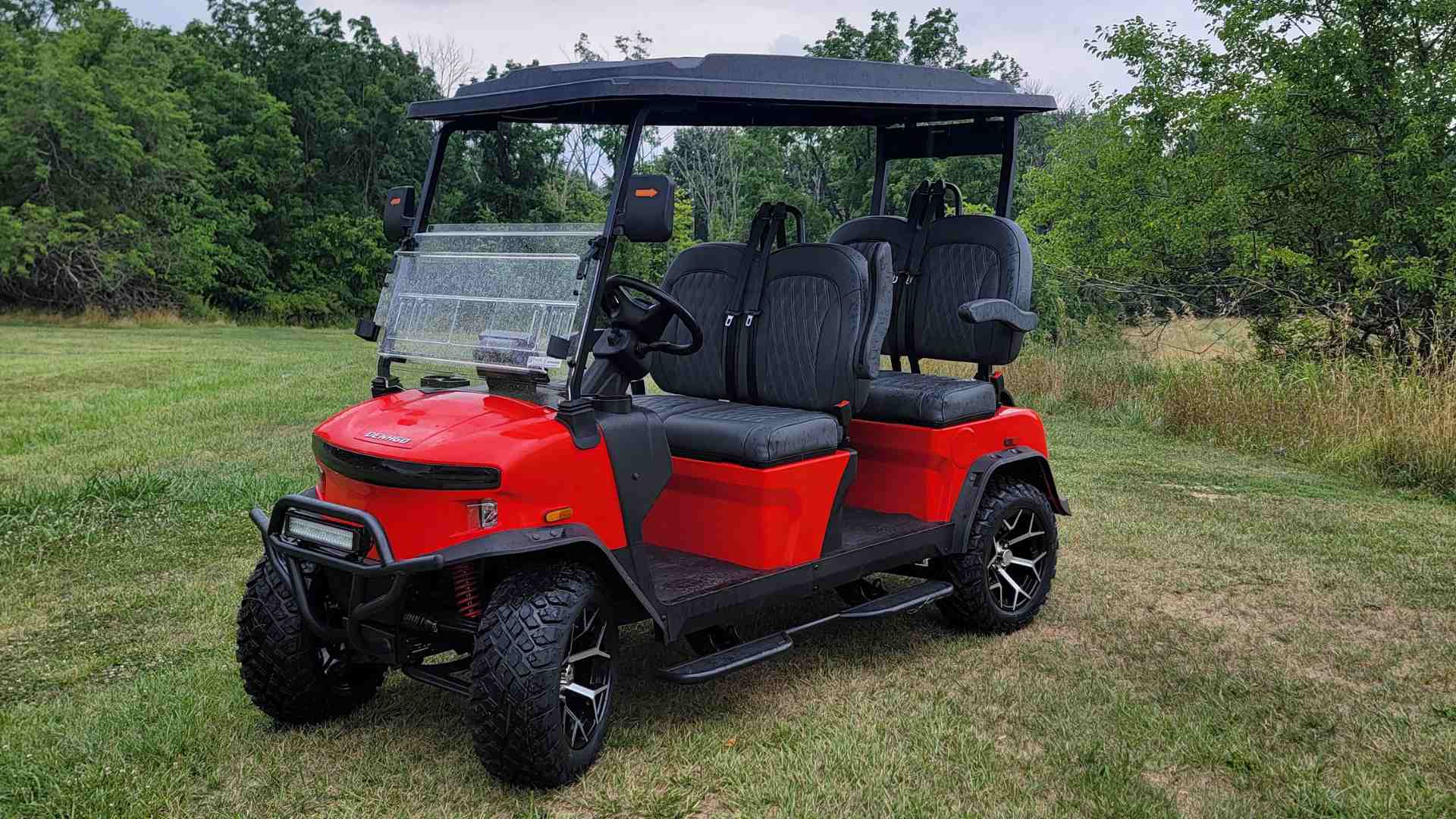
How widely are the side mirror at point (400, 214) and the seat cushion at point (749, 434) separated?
3.63 ft

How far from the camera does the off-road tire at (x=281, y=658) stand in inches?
152

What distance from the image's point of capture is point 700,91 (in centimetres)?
389

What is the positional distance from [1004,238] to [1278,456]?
16.9ft

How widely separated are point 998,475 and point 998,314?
71 cm

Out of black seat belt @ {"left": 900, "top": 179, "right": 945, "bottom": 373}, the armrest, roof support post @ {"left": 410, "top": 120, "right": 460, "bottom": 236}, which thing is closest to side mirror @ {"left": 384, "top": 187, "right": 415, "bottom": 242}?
roof support post @ {"left": 410, "top": 120, "right": 460, "bottom": 236}

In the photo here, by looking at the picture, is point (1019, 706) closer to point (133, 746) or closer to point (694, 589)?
point (694, 589)

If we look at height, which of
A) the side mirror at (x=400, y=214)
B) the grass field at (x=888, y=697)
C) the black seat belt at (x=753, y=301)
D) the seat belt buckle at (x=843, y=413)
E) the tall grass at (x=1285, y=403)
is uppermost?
the side mirror at (x=400, y=214)

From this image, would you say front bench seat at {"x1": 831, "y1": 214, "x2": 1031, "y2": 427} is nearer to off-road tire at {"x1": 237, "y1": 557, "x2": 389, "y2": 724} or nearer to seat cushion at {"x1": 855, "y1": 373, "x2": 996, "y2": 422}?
seat cushion at {"x1": 855, "y1": 373, "x2": 996, "y2": 422}

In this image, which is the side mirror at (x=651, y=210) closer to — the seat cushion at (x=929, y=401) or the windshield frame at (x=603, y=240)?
the windshield frame at (x=603, y=240)

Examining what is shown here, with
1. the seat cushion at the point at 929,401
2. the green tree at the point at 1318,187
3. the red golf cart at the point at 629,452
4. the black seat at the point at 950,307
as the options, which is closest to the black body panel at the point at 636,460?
the red golf cart at the point at 629,452

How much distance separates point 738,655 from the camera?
13.6 feet

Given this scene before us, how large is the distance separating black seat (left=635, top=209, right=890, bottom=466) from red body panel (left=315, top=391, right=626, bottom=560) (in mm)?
750

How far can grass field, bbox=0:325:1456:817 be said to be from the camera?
11.9 feet

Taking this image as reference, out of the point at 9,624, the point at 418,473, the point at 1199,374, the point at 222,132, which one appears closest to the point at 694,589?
the point at 418,473
